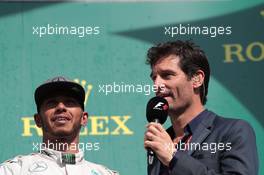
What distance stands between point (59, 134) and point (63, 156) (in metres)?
0.10

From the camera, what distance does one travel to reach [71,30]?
423cm

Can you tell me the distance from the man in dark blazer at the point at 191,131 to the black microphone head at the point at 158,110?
0.20ft

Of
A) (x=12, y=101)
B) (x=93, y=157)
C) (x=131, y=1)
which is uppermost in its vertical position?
(x=131, y=1)

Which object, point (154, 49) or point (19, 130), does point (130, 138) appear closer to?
point (19, 130)

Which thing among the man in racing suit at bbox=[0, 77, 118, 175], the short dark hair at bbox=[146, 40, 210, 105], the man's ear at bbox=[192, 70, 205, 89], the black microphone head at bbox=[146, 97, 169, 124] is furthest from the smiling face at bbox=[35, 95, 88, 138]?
the man's ear at bbox=[192, 70, 205, 89]

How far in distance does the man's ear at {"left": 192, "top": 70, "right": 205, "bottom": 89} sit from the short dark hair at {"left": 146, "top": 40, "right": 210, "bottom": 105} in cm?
1

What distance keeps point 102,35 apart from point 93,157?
77cm

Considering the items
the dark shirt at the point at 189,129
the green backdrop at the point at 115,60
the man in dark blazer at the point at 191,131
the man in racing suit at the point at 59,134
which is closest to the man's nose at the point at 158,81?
the man in dark blazer at the point at 191,131

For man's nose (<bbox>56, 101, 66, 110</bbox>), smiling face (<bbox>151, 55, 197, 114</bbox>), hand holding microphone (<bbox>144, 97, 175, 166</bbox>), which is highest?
smiling face (<bbox>151, 55, 197, 114</bbox>)

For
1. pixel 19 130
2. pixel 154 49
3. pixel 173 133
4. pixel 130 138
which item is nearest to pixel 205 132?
pixel 173 133

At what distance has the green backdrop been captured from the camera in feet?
13.5

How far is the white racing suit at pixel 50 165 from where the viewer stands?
8.89 feet

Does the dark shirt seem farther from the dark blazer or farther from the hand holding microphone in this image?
the hand holding microphone

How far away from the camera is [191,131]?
9.35ft
